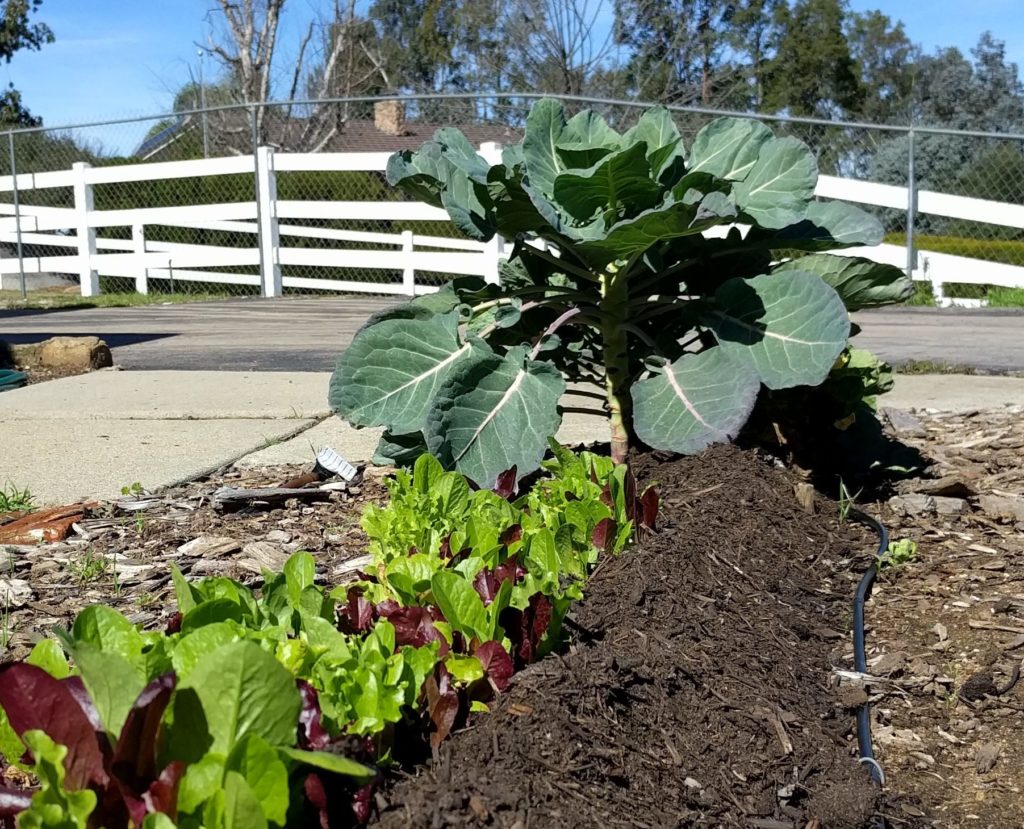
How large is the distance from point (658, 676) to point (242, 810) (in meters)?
0.86

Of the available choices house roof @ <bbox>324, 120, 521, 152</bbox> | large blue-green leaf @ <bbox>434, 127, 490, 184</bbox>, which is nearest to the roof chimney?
house roof @ <bbox>324, 120, 521, 152</bbox>

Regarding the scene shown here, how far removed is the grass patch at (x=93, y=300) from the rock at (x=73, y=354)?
6.95 metres

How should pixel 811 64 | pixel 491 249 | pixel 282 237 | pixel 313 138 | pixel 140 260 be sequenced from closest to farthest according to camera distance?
1. pixel 491 249
2. pixel 140 260
3. pixel 282 237
4. pixel 313 138
5. pixel 811 64

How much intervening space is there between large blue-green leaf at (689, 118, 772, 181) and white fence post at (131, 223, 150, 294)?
14.0 meters

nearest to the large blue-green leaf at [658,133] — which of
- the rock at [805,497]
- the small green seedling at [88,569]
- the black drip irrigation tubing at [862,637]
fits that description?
the rock at [805,497]

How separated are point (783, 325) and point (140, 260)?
14435 mm

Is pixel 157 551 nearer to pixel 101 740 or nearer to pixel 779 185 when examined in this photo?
pixel 101 740

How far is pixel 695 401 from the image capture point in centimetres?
265

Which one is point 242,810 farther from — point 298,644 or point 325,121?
point 325,121

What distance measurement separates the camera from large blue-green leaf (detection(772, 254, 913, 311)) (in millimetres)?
2953

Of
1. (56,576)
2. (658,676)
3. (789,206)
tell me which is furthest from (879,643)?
(56,576)

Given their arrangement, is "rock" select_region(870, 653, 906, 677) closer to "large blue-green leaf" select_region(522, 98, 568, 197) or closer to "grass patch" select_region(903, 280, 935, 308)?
"large blue-green leaf" select_region(522, 98, 568, 197)

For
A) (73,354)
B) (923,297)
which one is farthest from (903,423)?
(923,297)

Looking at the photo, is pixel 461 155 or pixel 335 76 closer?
pixel 461 155
